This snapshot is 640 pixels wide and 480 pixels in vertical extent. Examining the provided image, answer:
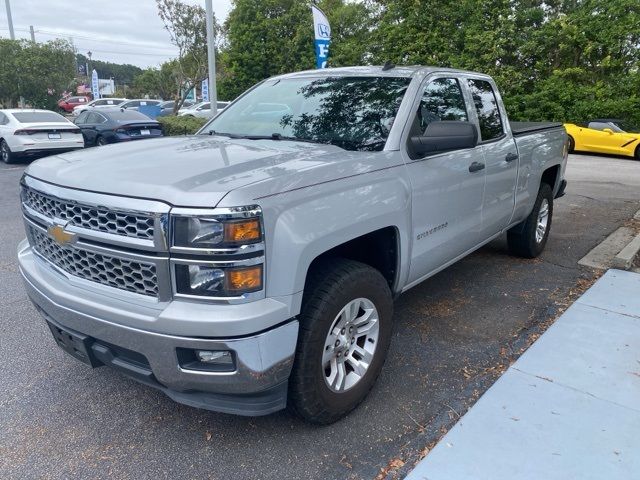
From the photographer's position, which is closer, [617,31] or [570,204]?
[570,204]

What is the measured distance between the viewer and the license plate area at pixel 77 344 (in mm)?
2492

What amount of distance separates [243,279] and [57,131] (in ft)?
42.7

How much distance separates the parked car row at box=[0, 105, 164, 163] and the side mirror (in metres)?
11.9

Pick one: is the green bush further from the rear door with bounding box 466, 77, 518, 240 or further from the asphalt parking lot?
the rear door with bounding box 466, 77, 518, 240

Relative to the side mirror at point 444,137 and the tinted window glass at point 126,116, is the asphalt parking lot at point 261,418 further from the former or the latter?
the tinted window glass at point 126,116

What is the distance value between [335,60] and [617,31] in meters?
12.5

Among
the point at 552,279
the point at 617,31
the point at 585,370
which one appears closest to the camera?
the point at 585,370

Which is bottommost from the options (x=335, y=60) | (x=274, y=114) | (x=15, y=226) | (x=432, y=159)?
(x=15, y=226)

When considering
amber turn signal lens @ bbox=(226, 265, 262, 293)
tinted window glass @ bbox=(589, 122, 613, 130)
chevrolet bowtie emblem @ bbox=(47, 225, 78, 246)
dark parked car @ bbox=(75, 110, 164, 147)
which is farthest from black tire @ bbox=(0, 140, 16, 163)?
tinted window glass @ bbox=(589, 122, 613, 130)

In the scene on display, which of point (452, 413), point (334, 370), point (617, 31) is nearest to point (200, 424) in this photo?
point (334, 370)

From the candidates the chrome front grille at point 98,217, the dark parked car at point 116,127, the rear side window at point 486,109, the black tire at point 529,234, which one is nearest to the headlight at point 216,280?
the chrome front grille at point 98,217

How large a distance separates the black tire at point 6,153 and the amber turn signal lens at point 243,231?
13.4m

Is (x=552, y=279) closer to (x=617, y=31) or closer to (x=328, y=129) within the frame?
(x=328, y=129)

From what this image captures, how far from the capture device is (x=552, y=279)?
5.07m
